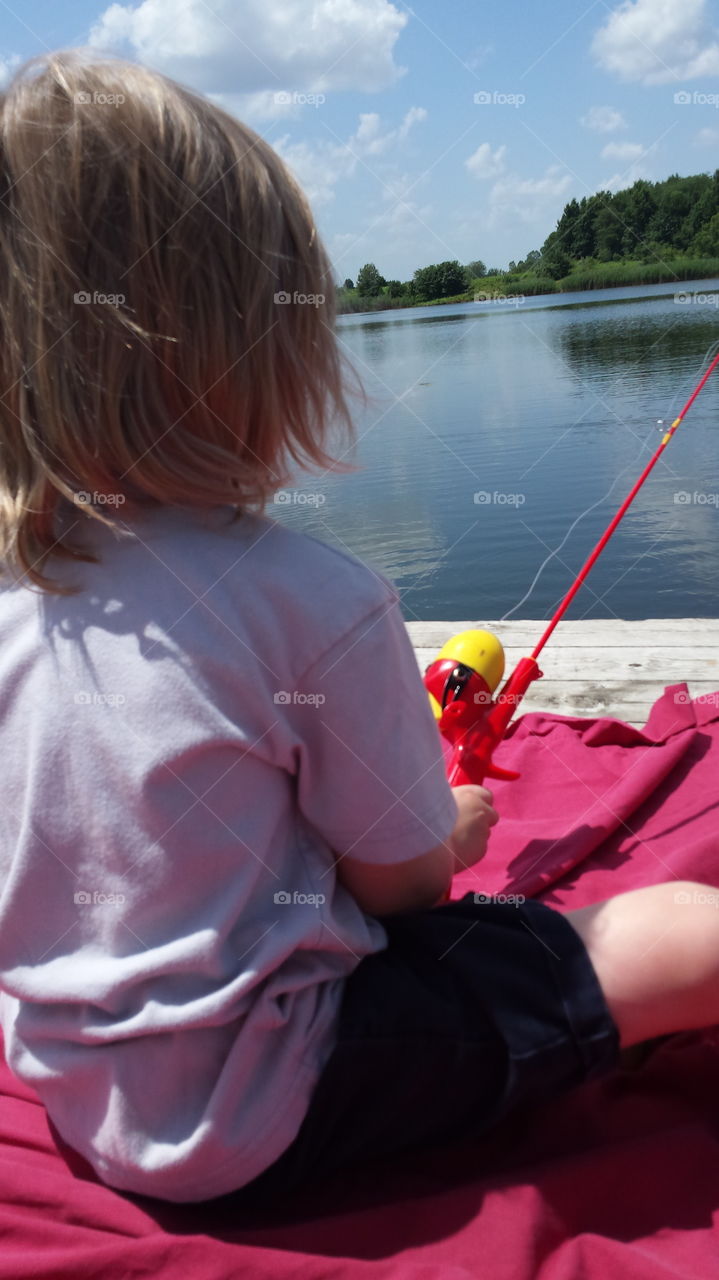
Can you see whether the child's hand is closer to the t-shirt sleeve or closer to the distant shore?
the t-shirt sleeve

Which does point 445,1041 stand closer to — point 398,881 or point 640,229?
point 398,881

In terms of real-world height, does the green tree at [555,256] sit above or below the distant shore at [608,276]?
above

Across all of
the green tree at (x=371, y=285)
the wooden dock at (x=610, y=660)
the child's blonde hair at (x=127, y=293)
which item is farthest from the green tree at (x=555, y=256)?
the child's blonde hair at (x=127, y=293)

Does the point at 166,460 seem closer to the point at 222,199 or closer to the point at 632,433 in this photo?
the point at 222,199

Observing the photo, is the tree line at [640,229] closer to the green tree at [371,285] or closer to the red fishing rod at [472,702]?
the green tree at [371,285]

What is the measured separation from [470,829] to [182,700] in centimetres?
54

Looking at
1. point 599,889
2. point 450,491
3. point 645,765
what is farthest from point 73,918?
point 450,491

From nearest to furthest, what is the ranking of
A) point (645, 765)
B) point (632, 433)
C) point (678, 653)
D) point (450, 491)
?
point (645, 765), point (678, 653), point (450, 491), point (632, 433)

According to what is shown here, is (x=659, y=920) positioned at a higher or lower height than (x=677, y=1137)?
higher

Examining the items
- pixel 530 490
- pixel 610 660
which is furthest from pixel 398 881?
pixel 530 490

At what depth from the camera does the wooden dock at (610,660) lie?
8.21 ft

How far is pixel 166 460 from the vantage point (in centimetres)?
91

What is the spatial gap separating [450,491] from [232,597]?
268 inches

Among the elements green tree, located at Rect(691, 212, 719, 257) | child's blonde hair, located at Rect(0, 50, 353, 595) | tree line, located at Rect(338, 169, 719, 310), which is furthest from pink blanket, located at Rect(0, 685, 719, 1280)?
green tree, located at Rect(691, 212, 719, 257)
